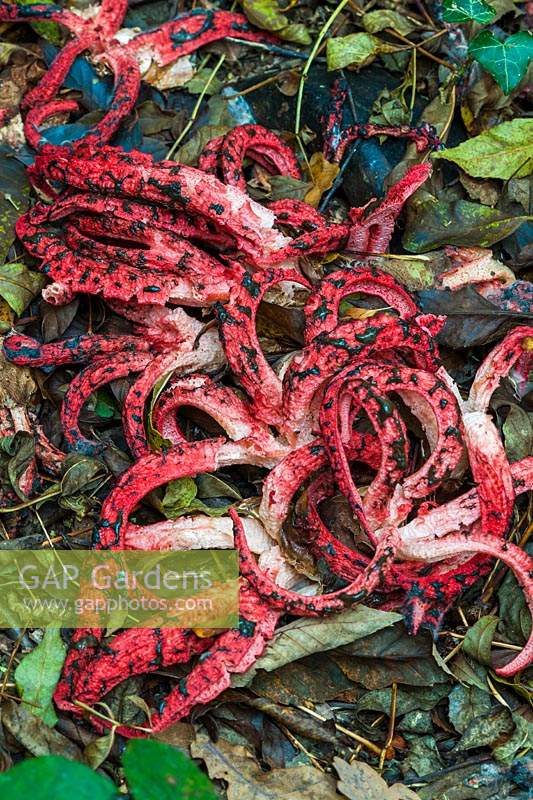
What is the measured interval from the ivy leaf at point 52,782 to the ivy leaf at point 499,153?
116 inches

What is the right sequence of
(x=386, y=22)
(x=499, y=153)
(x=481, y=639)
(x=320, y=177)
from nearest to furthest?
(x=481, y=639)
(x=499, y=153)
(x=320, y=177)
(x=386, y=22)

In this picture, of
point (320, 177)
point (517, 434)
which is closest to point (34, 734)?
point (517, 434)

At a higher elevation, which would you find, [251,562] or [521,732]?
[251,562]

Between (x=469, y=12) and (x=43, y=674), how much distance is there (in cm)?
338

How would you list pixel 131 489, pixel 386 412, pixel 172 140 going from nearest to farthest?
pixel 386 412 < pixel 131 489 < pixel 172 140

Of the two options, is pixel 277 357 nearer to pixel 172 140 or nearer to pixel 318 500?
pixel 318 500

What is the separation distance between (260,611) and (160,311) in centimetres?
134

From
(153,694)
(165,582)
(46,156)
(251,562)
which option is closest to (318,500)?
(251,562)

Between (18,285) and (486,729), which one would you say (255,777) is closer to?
(486,729)

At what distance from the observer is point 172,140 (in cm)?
416

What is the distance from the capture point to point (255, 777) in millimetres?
3029

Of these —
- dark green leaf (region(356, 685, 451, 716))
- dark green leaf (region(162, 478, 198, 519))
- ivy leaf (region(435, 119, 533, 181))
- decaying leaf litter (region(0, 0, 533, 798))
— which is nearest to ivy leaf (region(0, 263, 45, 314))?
decaying leaf litter (region(0, 0, 533, 798))

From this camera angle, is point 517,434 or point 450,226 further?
point 450,226
